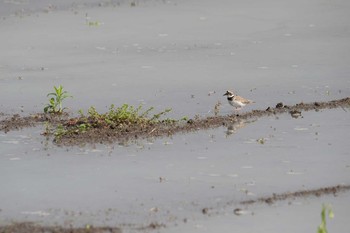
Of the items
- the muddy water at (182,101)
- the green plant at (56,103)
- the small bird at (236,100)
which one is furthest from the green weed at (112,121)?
the small bird at (236,100)

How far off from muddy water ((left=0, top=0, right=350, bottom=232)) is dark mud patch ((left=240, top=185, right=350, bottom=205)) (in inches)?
5.1

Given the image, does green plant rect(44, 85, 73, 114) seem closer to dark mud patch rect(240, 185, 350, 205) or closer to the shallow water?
the shallow water

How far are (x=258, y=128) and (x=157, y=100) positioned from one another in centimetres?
232

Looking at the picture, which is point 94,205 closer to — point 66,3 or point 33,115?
point 33,115

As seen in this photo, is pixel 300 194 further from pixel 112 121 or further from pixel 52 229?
pixel 112 121

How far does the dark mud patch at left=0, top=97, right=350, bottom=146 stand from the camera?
14.2 meters

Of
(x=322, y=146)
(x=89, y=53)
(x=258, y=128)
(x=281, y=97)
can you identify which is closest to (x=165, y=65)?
(x=89, y=53)

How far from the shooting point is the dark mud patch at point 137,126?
1418 centimetres

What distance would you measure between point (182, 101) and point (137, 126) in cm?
205

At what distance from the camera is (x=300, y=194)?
11336 mm

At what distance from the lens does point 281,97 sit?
16.8 metres

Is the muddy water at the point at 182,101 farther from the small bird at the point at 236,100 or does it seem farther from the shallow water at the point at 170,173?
the small bird at the point at 236,100

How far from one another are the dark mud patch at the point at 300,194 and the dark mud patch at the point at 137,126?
3.35 meters

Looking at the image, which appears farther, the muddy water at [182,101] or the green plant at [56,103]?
the green plant at [56,103]
